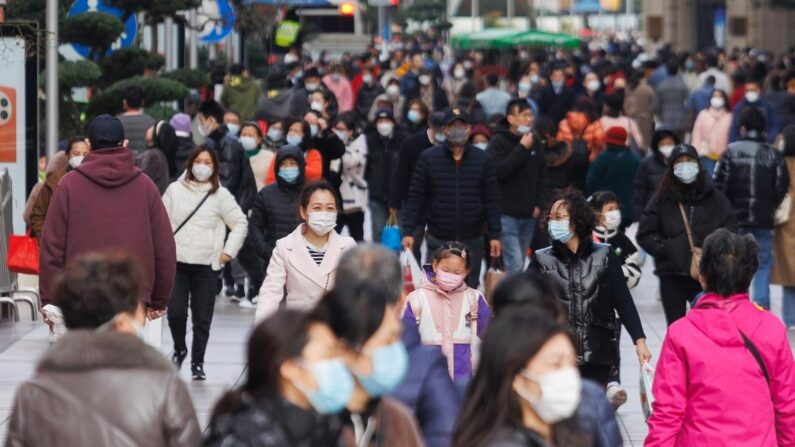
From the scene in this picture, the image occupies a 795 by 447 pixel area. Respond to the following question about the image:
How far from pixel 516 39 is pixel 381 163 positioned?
2950 centimetres

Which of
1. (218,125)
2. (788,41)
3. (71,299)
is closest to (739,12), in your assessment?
→ (788,41)

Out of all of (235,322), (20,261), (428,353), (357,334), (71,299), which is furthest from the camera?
(235,322)

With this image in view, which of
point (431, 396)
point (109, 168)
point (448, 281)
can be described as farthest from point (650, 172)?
point (431, 396)

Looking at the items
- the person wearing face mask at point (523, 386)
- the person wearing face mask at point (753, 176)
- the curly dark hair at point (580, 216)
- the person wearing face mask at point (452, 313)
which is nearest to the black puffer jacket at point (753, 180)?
the person wearing face mask at point (753, 176)

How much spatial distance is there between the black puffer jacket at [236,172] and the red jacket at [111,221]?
5.57 m

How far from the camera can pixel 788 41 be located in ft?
216

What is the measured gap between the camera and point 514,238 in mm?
14828

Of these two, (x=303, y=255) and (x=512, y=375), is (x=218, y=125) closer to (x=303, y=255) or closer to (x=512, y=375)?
(x=303, y=255)

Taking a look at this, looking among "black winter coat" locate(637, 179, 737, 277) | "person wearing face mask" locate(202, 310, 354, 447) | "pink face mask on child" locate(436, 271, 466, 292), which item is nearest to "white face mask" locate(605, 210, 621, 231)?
"black winter coat" locate(637, 179, 737, 277)

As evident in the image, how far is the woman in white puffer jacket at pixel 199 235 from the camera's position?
37.6 ft

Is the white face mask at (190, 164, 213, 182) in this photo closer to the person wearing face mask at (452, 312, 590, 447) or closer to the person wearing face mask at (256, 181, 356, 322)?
the person wearing face mask at (256, 181, 356, 322)

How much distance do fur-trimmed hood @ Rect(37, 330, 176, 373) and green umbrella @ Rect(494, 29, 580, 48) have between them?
4206cm

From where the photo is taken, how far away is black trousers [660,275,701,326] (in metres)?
11.4

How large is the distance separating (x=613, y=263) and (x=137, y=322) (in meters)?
3.71
